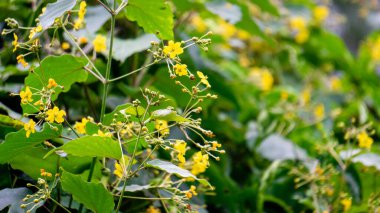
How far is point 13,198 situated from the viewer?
108cm

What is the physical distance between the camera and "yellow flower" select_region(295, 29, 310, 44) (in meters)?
2.71

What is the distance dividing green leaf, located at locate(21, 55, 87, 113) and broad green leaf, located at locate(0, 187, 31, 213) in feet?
0.52

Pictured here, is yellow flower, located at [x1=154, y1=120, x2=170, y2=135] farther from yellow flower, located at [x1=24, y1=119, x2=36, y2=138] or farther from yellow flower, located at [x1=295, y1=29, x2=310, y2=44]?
yellow flower, located at [x1=295, y1=29, x2=310, y2=44]

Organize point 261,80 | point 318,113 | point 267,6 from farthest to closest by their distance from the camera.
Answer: point 261,80 → point 318,113 → point 267,6

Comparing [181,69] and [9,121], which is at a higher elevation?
[181,69]

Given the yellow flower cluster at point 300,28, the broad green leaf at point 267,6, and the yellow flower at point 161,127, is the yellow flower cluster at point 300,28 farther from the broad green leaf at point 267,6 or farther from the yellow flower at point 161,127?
the yellow flower at point 161,127

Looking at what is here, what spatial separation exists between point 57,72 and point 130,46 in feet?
1.33

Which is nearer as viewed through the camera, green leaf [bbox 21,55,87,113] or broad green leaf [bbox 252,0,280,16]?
green leaf [bbox 21,55,87,113]

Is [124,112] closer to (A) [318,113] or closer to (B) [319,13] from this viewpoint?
(A) [318,113]

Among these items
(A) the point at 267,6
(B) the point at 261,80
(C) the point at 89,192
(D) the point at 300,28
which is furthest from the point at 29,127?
(D) the point at 300,28

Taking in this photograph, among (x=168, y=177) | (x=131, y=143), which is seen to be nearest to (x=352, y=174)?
(x=168, y=177)

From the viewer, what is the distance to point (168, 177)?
1276 mm

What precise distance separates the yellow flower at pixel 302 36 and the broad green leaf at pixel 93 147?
1.88 meters

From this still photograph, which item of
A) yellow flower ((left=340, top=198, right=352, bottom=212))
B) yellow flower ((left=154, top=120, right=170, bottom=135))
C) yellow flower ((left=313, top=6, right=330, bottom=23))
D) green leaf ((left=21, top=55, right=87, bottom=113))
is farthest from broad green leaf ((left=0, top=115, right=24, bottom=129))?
yellow flower ((left=313, top=6, right=330, bottom=23))
